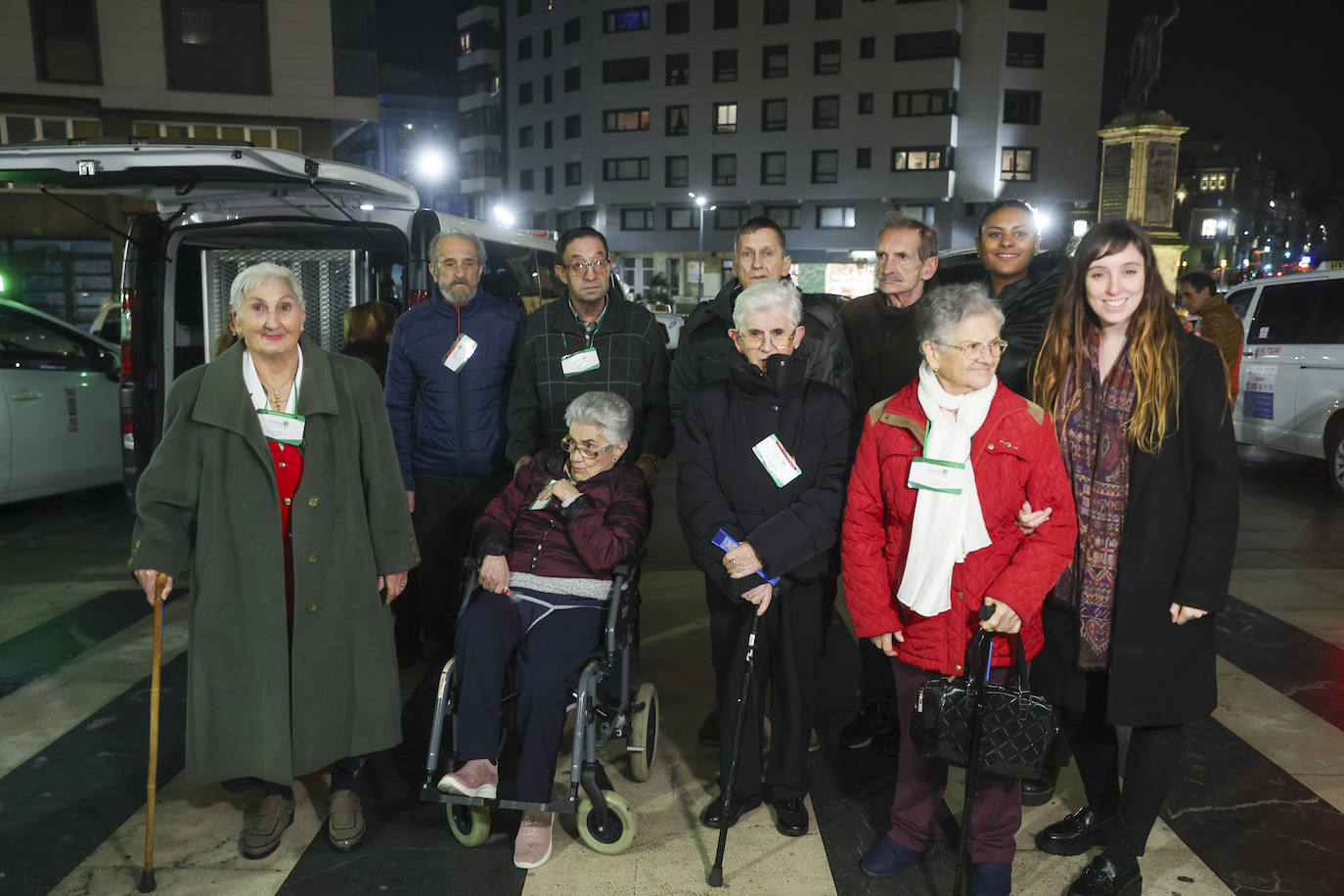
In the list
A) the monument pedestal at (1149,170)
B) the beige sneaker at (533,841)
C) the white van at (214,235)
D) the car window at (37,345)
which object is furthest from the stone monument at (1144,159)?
the beige sneaker at (533,841)

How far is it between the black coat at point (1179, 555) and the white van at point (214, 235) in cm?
445

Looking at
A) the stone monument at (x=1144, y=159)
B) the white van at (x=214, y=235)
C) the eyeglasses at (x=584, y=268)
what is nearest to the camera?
the eyeglasses at (x=584, y=268)

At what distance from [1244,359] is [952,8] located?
1537 inches

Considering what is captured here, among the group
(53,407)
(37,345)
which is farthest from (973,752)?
(37,345)

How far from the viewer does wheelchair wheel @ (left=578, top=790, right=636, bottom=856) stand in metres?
3.18

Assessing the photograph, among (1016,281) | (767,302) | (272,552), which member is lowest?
(272,552)

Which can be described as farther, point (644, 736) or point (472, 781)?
point (644, 736)

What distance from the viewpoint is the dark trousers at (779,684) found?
335 cm

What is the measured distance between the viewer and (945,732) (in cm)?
277

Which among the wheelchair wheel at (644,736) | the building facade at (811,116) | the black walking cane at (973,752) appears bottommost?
the wheelchair wheel at (644,736)

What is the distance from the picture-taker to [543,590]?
353cm

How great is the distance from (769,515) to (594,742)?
0.99m

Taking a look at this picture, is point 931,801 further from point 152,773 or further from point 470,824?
point 152,773

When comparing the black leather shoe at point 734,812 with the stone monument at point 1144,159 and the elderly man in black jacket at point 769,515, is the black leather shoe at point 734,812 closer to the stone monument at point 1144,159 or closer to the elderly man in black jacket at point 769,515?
the elderly man in black jacket at point 769,515
